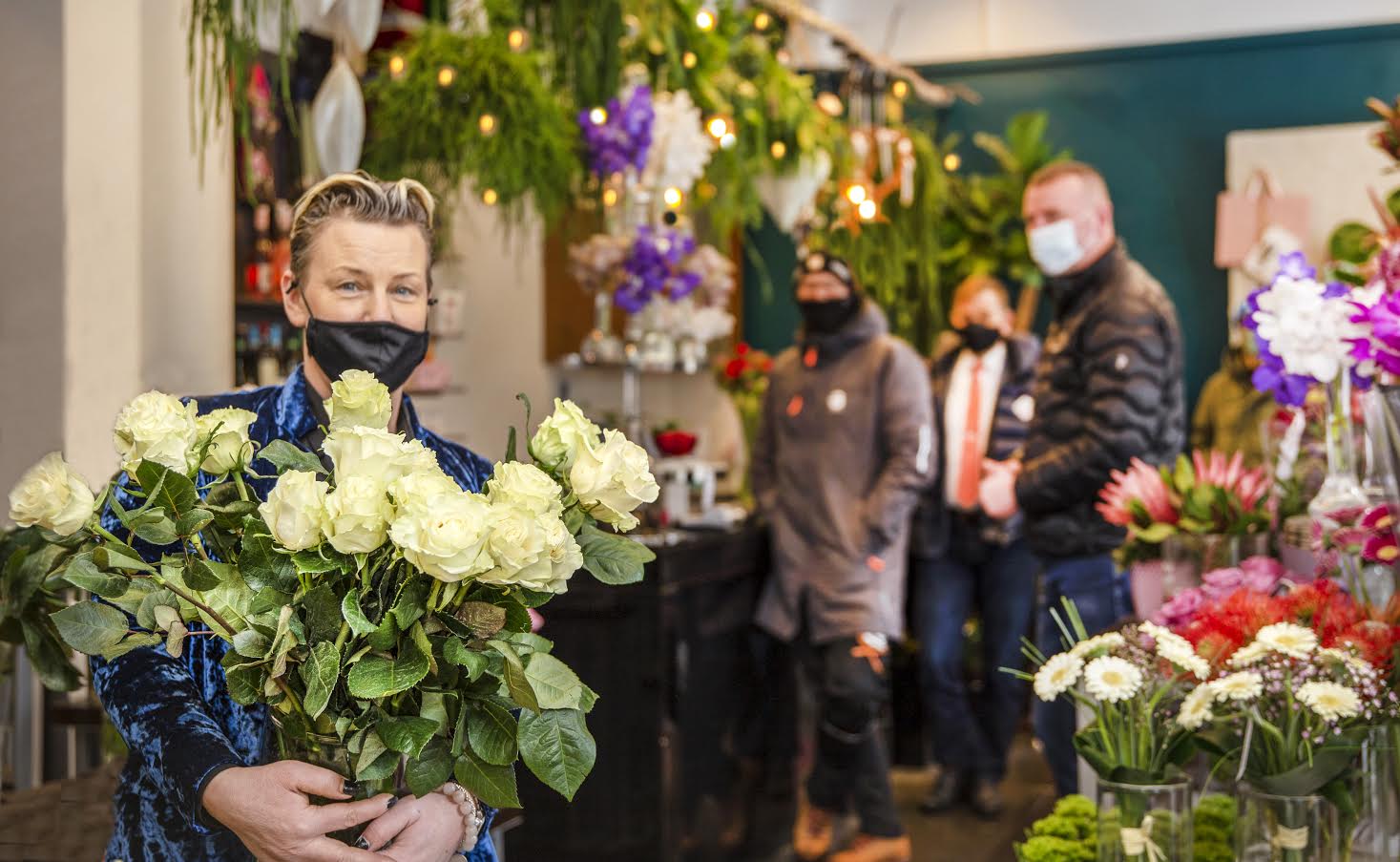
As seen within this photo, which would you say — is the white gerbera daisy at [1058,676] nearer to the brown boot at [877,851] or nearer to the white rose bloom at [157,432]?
the white rose bloom at [157,432]

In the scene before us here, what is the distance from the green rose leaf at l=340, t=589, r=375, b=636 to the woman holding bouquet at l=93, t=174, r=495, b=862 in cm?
18

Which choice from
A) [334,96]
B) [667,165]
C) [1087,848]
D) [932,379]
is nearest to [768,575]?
[932,379]

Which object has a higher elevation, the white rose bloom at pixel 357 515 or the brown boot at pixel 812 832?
the white rose bloom at pixel 357 515

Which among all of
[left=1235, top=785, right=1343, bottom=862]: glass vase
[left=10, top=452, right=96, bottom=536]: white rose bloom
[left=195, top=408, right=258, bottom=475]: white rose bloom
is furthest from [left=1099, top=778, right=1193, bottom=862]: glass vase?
[left=10, top=452, right=96, bottom=536]: white rose bloom

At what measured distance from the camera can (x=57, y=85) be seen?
2.93 m

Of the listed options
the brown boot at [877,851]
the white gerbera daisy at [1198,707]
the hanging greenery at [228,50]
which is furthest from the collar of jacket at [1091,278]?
the white gerbera daisy at [1198,707]

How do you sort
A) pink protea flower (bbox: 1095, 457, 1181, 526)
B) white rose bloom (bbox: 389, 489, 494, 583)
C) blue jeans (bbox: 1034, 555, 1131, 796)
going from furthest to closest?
blue jeans (bbox: 1034, 555, 1131, 796) < pink protea flower (bbox: 1095, 457, 1181, 526) < white rose bloom (bbox: 389, 489, 494, 583)

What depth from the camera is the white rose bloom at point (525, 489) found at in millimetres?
1248

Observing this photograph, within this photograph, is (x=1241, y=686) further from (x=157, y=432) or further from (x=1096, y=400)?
(x=1096, y=400)

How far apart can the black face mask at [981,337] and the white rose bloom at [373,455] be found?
13.4ft

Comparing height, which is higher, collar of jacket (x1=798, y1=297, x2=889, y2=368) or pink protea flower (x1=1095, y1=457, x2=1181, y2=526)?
collar of jacket (x1=798, y1=297, x2=889, y2=368)

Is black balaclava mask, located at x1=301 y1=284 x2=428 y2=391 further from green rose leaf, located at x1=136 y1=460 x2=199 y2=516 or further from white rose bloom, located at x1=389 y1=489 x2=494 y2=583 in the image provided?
white rose bloom, located at x1=389 y1=489 x2=494 y2=583

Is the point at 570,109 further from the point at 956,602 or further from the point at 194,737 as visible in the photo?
the point at 194,737

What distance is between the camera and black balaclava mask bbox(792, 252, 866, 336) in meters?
4.77
